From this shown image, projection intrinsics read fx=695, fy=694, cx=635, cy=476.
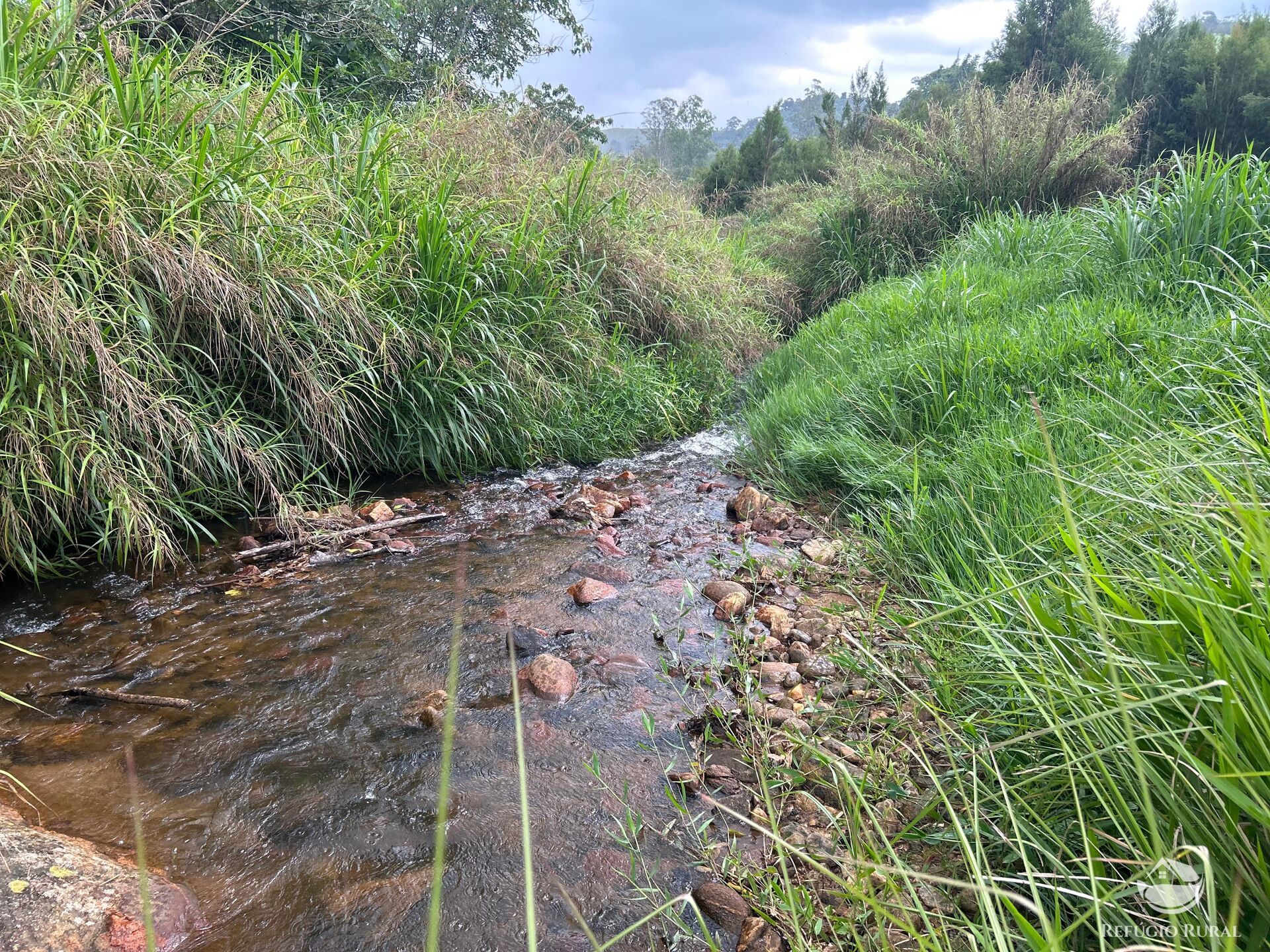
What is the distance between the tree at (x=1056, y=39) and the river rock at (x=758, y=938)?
26.7 metres

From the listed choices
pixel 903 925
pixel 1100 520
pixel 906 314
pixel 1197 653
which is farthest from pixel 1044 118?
pixel 903 925

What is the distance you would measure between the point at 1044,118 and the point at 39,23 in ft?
30.6

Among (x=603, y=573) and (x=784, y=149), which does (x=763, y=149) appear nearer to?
(x=784, y=149)

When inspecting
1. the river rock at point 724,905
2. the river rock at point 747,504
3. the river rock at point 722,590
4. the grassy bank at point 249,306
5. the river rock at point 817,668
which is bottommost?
the river rock at point 724,905

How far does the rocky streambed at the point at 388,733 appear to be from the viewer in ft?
5.08

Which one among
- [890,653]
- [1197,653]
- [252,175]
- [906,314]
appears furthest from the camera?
[906,314]

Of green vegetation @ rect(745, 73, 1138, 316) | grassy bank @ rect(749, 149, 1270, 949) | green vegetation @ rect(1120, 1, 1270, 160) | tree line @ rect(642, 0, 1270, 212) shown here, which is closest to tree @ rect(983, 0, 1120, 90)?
tree line @ rect(642, 0, 1270, 212)

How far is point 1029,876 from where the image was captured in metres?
0.86

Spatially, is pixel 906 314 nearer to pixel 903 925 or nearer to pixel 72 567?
pixel 903 925

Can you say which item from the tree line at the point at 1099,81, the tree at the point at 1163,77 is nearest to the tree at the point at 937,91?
the tree line at the point at 1099,81

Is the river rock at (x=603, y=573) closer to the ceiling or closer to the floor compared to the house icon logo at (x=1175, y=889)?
closer to the floor

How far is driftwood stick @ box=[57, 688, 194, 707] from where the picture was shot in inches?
87.0

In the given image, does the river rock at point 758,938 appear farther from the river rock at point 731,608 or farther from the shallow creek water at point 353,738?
the river rock at point 731,608

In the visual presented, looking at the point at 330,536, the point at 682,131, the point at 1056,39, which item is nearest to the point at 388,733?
the point at 330,536
